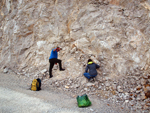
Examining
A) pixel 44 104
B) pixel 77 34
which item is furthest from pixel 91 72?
pixel 77 34

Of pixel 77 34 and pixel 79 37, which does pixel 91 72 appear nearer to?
pixel 79 37

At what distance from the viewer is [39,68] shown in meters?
6.67

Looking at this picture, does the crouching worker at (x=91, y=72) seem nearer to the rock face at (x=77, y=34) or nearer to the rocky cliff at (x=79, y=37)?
the rocky cliff at (x=79, y=37)

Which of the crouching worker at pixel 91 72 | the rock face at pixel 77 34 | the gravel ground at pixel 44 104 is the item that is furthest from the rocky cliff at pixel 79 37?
the gravel ground at pixel 44 104

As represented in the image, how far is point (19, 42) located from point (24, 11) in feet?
7.05

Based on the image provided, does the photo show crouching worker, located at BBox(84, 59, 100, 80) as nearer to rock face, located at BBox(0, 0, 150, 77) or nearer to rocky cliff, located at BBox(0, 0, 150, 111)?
rocky cliff, located at BBox(0, 0, 150, 111)

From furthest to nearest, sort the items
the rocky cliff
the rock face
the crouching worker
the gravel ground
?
the rock face
the rocky cliff
the crouching worker
the gravel ground

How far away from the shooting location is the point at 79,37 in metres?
6.52

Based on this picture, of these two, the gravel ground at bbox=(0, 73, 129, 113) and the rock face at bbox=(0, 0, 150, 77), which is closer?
the gravel ground at bbox=(0, 73, 129, 113)

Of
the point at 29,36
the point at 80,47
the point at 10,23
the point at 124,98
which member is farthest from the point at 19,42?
the point at 124,98

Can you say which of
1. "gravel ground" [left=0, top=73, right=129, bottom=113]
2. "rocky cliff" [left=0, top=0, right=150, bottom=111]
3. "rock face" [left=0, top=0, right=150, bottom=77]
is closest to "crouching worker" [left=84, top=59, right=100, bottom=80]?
"rocky cliff" [left=0, top=0, right=150, bottom=111]

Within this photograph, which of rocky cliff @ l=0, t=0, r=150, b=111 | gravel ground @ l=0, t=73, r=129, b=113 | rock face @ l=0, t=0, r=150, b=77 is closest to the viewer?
gravel ground @ l=0, t=73, r=129, b=113

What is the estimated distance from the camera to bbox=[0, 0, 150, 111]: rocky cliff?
537 centimetres

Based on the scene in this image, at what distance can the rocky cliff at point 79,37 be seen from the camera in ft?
17.6
